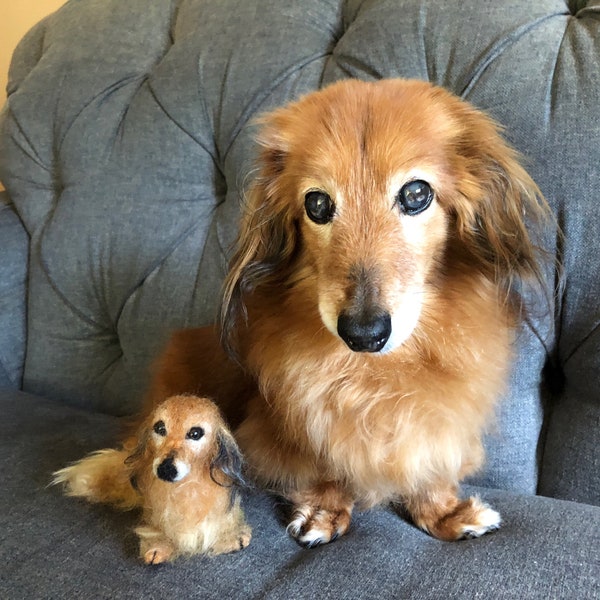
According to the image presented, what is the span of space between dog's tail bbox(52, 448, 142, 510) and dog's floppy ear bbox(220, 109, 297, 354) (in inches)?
11.8

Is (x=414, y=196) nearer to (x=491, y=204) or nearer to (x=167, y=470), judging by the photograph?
(x=491, y=204)

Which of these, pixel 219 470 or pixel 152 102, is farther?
pixel 152 102

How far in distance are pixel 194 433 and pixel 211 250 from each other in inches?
28.1

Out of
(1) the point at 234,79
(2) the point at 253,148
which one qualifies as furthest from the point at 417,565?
(1) the point at 234,79

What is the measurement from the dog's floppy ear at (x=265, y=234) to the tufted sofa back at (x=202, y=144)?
0.13m

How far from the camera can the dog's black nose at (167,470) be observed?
31.2 inches

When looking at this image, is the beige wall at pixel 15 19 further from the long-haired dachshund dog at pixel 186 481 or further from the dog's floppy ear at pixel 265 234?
the long-haired dachshund dog at pixel 186 481

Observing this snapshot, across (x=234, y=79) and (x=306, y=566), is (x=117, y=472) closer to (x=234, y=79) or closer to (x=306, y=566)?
(x=306, y=566)

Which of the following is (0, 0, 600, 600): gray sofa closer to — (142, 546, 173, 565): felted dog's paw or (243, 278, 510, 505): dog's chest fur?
(142, 546, 173, 565): felted dog's paw

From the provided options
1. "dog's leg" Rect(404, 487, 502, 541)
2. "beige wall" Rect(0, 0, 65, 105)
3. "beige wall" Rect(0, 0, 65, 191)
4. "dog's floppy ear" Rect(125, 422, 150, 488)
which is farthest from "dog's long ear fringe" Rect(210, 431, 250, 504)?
"beige wall" Rect(0, 0, 65, 105)

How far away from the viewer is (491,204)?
3.13 ft

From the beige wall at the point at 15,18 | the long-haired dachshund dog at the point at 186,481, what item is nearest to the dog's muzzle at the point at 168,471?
the long-haired dachshund dog at the point at 186,481

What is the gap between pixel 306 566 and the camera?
0.89 m

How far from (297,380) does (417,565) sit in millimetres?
337
